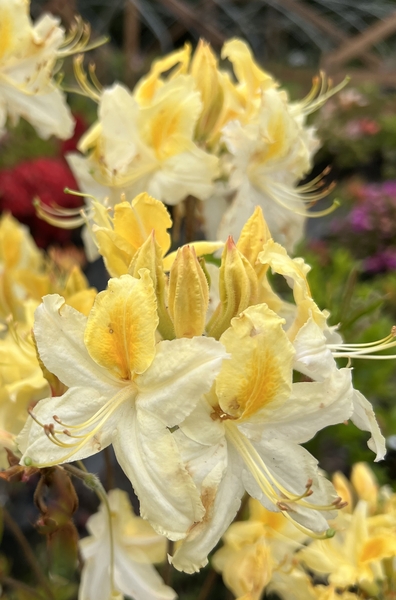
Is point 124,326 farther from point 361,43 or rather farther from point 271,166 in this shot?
point 361,43

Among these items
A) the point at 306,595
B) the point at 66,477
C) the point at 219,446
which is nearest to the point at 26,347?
the point at 66,477

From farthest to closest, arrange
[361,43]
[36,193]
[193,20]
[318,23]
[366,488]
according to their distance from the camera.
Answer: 1. [318,23]
2. [193,20]
3. [361,43]
4. [36,193]
5. [366,488]

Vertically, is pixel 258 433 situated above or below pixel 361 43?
above

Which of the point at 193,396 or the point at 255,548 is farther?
the point at 255,548

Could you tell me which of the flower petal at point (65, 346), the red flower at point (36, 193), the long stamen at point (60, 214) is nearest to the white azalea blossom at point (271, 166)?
the long stamen at point (60, 214)

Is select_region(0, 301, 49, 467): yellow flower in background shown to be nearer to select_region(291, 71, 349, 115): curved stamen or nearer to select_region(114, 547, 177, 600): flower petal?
select_region(114, 547, 177, 600): flower petal

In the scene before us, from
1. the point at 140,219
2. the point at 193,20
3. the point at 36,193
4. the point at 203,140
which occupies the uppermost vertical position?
the point at 140,219

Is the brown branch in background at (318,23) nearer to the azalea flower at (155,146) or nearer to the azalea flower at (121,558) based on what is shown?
the azalea flower at (155,146)

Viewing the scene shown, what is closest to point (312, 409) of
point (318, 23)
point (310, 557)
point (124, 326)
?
point (124, 326)
